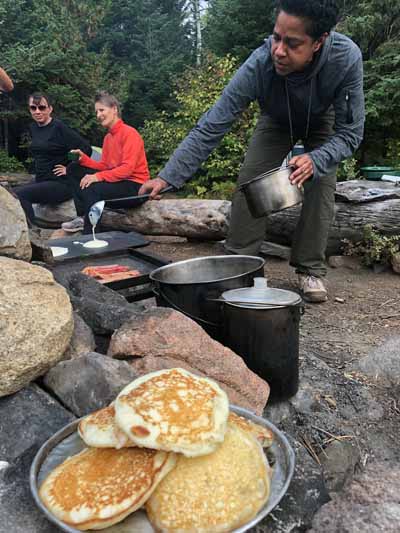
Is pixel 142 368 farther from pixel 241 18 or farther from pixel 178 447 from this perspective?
pixel 241 18

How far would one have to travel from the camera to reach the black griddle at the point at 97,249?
4586 millimetres

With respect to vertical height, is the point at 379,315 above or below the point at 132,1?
below

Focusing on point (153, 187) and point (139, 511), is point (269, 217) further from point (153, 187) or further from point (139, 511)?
point (139, 511)

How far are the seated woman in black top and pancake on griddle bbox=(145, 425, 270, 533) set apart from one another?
6721mm

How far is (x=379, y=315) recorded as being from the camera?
435 centimetres

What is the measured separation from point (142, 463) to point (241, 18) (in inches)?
516

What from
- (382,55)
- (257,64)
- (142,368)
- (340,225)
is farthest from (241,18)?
(142,368)

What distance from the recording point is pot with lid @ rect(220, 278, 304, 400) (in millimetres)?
2463

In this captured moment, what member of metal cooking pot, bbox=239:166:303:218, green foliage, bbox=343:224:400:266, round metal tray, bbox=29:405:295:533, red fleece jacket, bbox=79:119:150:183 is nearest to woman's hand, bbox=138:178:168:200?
metal cooking pot, bbox=239:166:303:218

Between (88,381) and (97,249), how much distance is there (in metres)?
2.90

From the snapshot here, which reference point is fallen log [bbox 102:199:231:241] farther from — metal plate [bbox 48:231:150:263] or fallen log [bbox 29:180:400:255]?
metal plate [bbox 48:231:150:263]

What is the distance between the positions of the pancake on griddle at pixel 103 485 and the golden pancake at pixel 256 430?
0.99ft

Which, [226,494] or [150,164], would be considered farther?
[150,164]

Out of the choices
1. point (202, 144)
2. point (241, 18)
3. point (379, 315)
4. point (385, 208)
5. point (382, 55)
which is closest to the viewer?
point (202, 144)
